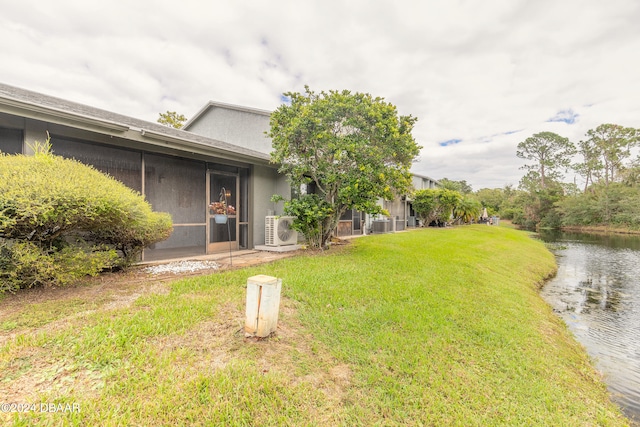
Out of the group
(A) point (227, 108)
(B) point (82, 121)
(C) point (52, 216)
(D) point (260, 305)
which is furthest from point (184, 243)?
(A) point (227, 108)

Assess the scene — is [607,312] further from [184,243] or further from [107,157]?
[107,157]

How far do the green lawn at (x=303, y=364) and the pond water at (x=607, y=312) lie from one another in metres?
0.40

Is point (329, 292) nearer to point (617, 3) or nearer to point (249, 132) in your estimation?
point (249, 132)

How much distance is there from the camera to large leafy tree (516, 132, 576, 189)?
132ft

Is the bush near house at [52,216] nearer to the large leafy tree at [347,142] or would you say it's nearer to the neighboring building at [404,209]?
the large leafy tree at [347,142]

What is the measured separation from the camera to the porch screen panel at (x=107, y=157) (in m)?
5.70

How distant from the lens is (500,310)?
5.22m

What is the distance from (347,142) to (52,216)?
612cm

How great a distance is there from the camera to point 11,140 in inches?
198

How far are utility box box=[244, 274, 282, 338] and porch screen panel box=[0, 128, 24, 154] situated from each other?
5.57 m

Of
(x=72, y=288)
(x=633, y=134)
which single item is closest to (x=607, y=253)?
(x=72, y=288)

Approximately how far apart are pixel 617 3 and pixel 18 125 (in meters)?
16.0

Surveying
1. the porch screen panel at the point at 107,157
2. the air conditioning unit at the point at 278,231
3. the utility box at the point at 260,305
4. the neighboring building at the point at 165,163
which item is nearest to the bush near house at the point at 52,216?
the neighboring building at the point at 165,163

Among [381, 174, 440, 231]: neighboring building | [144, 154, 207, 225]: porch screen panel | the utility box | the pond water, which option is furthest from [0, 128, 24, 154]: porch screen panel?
[381, 174, 440, 231]: neighboring building
